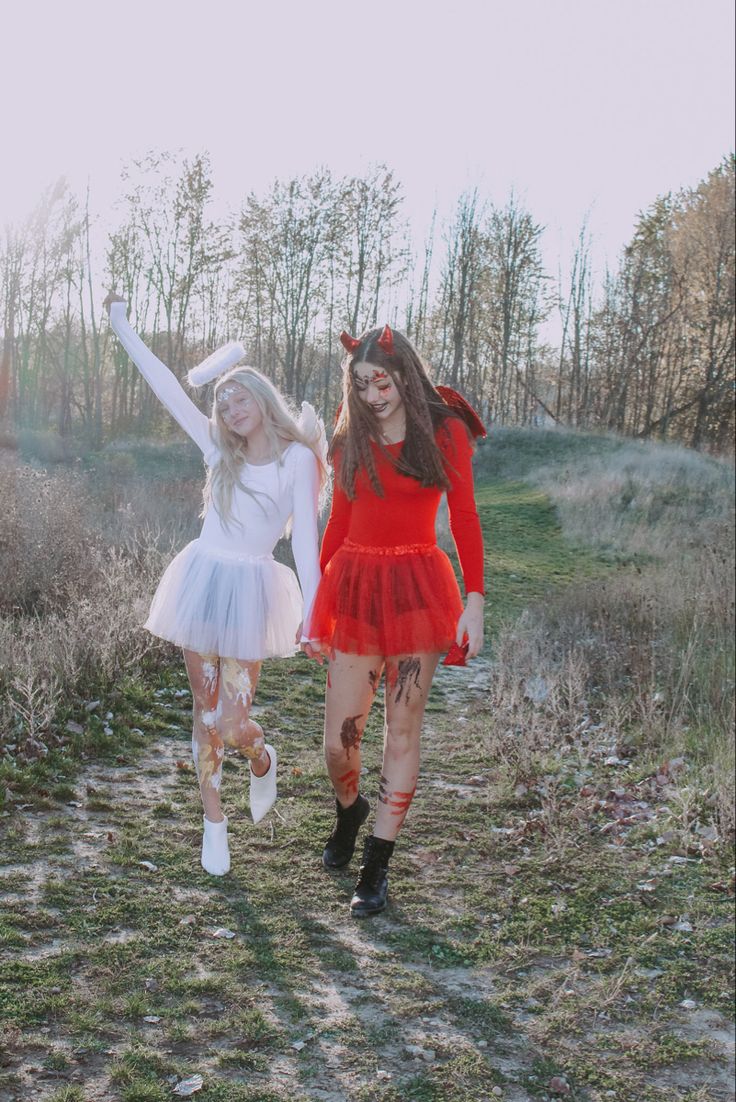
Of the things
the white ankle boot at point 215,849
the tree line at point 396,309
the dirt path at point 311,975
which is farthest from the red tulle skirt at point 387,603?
the tree line at point 396,309

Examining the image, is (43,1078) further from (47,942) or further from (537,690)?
(537,690)

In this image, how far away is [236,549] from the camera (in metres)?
3.63

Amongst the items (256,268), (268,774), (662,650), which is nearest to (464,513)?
(268,774)

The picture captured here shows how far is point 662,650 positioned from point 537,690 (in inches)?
57.8

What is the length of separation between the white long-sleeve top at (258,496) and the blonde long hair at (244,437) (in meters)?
0.03

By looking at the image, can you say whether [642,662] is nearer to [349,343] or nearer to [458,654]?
[458,654]

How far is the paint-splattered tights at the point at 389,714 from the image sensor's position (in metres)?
3.46

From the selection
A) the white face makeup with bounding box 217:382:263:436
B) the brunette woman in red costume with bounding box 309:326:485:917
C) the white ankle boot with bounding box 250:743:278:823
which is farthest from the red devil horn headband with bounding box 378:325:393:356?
the white ankle boot with bounding box 250:743:278:823

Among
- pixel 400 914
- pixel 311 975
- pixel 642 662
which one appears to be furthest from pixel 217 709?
pixel 642 662

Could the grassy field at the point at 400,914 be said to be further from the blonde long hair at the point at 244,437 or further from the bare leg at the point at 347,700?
the blonde long hair at the point at 244,437

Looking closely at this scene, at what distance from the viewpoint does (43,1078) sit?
8.40 ft

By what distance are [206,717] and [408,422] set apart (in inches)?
54.2

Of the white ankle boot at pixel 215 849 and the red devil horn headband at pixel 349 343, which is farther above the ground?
the red devil horn headband at pixel 349 343

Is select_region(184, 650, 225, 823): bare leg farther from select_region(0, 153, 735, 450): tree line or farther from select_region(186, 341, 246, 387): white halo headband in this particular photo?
select_region(0, 153, 735, 450): tree line
